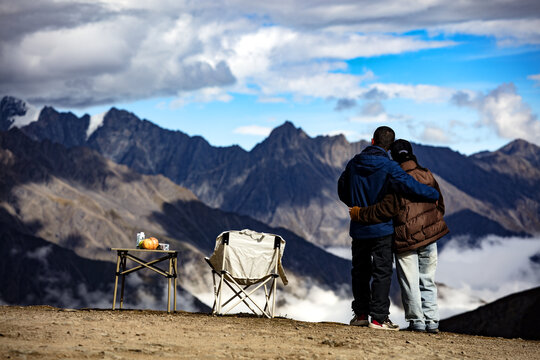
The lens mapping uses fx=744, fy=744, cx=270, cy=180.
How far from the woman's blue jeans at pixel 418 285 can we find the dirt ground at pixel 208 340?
17.2 inches

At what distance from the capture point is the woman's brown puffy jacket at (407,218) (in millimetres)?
13367

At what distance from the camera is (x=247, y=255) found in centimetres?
1611

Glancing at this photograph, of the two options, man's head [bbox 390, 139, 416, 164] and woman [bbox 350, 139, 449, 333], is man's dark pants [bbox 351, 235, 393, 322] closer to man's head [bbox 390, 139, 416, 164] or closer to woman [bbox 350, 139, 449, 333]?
woman [bbox 350, 139, 449, 333]

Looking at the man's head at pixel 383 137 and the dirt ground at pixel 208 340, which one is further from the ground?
the man's head at pixel 383 137

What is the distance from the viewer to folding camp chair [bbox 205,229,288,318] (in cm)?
1585

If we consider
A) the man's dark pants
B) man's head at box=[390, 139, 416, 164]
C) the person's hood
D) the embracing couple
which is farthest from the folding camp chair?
man's head at box=[390, 139, 416, 164]

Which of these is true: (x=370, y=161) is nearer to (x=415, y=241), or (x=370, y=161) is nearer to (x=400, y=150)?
(x=400, y=150)

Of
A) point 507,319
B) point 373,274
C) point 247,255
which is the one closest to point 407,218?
point 373,274

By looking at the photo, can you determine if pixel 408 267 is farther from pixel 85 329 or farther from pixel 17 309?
pixel 17 309

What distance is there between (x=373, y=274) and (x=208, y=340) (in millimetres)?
3644

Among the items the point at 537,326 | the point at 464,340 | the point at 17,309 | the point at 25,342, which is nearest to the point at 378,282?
the point at 464,340

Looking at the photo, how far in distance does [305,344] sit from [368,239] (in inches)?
111

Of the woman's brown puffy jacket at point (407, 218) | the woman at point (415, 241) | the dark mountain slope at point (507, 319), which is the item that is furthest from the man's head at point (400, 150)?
the dark mountain slope at point (507, 319)

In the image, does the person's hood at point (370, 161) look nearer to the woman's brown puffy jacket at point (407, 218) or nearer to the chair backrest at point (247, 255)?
the woman's brown puffy jacket at point (407, 218)
